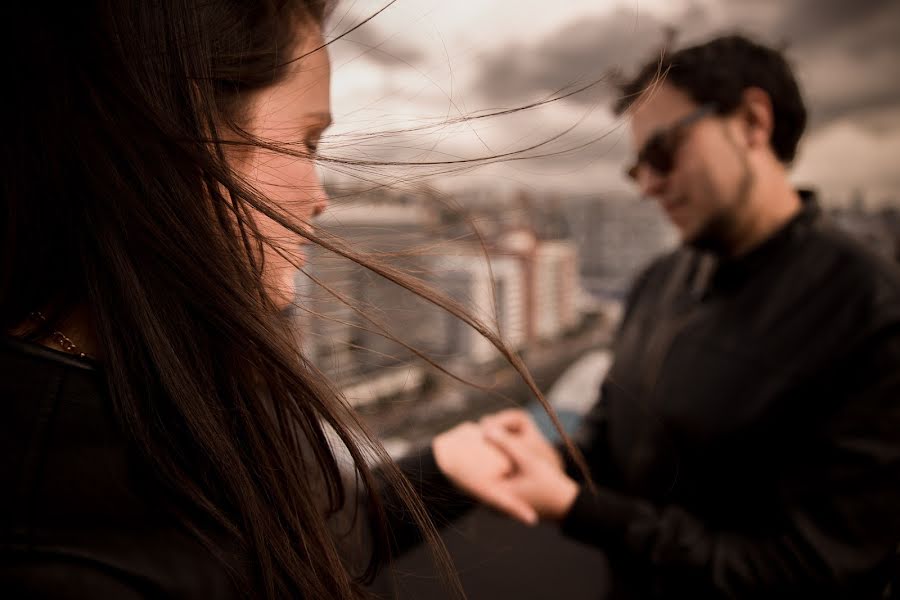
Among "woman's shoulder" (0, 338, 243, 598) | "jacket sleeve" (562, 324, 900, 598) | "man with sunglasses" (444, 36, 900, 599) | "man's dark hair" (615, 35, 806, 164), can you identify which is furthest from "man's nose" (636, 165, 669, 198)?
"woman's shoulder" (0, 338, 243, 598)

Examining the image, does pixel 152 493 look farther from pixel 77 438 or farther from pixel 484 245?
pixel 484 245

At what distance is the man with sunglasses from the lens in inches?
24.9

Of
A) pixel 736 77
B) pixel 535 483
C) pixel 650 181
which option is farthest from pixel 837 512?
pixel 736 77

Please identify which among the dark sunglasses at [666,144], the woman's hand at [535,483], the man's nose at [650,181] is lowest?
the woman's hand at [535,483]

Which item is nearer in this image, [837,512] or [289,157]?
[289,157]

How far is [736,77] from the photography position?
87cm

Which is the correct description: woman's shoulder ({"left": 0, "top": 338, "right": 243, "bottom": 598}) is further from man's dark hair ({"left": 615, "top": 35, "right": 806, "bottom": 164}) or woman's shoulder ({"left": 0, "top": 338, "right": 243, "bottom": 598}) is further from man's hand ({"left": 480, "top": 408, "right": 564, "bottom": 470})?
man's dark hair ({"left": 615, "top": 35, "right": 806, "bottom": 164})

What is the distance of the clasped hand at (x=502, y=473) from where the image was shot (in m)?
0.69

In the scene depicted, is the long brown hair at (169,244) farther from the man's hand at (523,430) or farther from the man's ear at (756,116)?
the man's ear at (756,116)

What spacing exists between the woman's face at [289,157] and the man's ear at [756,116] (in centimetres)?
82

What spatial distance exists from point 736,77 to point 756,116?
0.26ft

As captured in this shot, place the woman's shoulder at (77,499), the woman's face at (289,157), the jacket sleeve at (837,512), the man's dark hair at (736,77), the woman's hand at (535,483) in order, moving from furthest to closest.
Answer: the man's dark hair at (736,77)
the woman's hand at (535,483)
the jacket sleeve at (837,512)
the woman's face at (289,157)
the woman's shoulder at (77,499)

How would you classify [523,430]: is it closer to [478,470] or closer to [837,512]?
[478,470]

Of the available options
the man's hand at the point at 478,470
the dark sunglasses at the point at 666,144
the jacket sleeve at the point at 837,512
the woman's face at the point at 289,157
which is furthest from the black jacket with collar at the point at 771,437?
the woman's face at the point at 289,157
